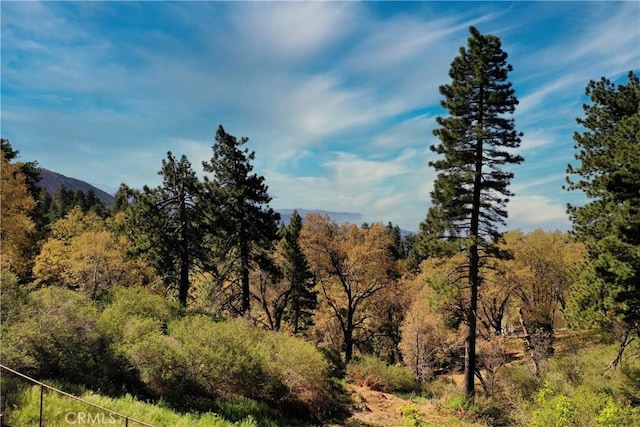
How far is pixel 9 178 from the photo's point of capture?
20797 mm

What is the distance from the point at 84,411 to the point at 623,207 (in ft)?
58.9

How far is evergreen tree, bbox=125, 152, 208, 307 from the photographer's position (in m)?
21.3

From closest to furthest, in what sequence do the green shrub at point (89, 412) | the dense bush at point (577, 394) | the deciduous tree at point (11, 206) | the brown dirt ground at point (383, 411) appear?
1. the green shrub at point (89, 412)
2. the dense bush at point (577, 394)
3. the brown dirt ground at point (383, 411)
4. the deciduous tree at point (11, 206)

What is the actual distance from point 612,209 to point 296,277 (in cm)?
2548

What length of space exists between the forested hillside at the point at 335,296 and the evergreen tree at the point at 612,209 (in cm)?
7

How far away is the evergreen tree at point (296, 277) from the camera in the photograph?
35.6m

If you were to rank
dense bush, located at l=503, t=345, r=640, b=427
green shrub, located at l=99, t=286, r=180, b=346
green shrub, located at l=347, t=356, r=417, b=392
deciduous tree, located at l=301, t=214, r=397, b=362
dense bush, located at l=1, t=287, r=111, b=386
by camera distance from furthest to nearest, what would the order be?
1. deciduous tree, located at l=301, t=214, r=397, b=362
2. green shrub, located at l=347, t=356, r=417, b=392
3. green shrub, located at l=99, t=286, r=180, b=346
4. dense bush, located at l=1, t=287, r=111, b=386
5. dense bush, located at l=503, t=345, r=640, b=427

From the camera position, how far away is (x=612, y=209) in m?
14.8

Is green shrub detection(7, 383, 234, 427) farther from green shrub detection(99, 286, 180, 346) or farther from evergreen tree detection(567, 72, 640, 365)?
evergreen tree detection(567, 72, 640, 365)

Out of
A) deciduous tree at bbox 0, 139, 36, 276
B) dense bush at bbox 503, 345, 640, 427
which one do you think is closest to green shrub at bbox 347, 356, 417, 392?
dense bush at bbox 503, 345, 640, 427

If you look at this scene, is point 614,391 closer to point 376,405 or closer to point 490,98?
point 376,405

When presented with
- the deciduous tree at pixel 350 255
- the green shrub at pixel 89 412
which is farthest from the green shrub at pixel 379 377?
the green shrub at pixel 89 412

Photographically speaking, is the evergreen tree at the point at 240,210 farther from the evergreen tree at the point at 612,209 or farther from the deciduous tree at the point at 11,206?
the evergreen tree at the point at 612,209

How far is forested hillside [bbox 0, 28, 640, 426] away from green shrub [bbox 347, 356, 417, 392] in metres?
0.11
